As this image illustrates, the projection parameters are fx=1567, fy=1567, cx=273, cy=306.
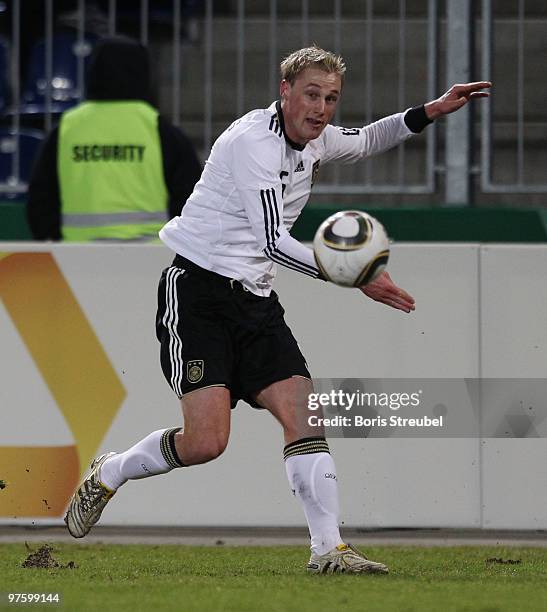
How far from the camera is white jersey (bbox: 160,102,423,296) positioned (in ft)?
18.4

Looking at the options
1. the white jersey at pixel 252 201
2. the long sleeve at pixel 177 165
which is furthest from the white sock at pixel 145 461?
the long sleeve at pixel 177 165

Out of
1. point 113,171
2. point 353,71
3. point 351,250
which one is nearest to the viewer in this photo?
point 351,250

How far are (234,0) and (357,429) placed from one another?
308 centimetres

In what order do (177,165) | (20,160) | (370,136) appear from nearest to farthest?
(370,136) → (177,165) → (20,160)

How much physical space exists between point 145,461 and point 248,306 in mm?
764

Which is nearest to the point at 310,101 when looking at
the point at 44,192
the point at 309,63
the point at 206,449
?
the point at 309,63

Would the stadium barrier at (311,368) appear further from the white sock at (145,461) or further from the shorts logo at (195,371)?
the shorts logo at (195,371)

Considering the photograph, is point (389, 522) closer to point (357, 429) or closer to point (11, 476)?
point (357, 429)

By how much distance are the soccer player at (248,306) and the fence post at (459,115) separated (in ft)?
8.52

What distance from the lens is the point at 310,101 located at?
5730 millimetres

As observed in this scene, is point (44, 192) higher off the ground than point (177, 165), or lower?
lower

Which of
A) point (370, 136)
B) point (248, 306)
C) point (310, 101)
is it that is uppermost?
point (310, 101)

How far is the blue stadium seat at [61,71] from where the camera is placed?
30.1 feet

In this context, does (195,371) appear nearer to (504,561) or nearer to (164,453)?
(164,453)
